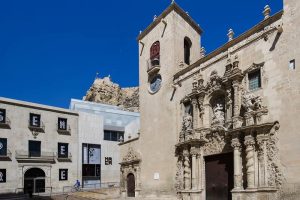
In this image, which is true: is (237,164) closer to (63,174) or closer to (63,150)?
(63,174)

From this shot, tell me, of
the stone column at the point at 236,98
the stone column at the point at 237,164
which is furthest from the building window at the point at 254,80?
the stone column at the point at 237,164

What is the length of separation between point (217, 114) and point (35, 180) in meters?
22.0

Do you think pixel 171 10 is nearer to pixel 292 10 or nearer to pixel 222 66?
pixel 222 66

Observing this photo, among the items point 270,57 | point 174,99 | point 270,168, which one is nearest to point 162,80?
point 174,99

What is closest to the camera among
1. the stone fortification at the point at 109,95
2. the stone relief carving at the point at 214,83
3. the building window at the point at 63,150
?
the stone relief carving at the point at 214,83

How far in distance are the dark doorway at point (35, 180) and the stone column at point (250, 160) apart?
23593 mm

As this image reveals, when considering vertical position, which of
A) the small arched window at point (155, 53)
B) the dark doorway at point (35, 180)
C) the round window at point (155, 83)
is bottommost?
the dark doorway at point (35, 180)

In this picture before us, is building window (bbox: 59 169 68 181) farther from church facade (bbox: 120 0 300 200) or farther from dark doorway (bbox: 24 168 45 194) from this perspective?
church facade (bbox: 120 0 300 200)

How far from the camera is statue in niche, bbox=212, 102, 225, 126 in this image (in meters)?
18.1

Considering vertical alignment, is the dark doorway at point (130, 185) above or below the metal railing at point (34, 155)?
below

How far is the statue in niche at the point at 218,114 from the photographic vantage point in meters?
18.1

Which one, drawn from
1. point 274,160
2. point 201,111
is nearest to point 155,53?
point 201,111

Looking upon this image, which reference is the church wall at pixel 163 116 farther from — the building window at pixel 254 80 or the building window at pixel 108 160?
the building window at pixel 108 160

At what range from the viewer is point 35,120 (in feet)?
111
